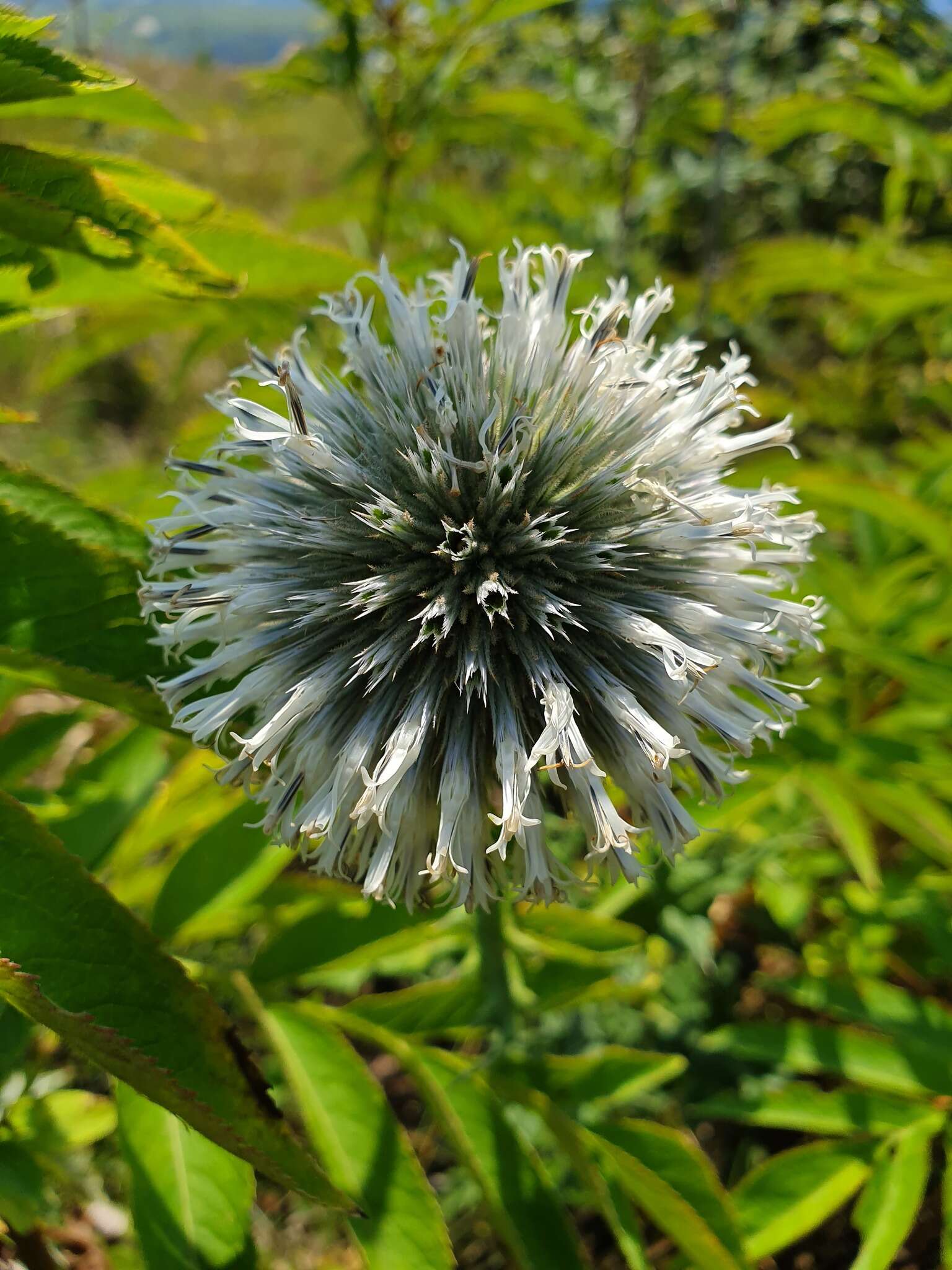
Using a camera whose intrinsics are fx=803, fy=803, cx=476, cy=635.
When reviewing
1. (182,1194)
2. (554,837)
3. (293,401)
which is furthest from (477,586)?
(182,1194)

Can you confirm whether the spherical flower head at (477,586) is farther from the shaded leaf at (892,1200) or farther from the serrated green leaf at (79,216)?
the shaded leaf at (892,1200)

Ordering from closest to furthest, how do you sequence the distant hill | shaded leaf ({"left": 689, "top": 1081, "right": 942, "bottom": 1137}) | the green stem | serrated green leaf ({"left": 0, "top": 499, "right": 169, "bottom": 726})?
serrated green leaf ({"left": 0, "top": 499, "right": 169, "bottom": 726})
the green stem
shaded leaf ({"left": 689, "top": 1081, "right": 942, "bottom": 1137})
the distant hill

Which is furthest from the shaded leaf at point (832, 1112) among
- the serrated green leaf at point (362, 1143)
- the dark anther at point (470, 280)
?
the dark anther at point (470, 280)

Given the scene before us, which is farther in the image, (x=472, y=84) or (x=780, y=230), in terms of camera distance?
(x=780, y=230)

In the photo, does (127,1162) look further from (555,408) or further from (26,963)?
(555,408)

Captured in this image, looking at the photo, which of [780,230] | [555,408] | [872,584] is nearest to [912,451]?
[872,584]

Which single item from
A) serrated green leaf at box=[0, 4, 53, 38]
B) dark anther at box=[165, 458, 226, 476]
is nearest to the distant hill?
serrated green leaf at box=[0, 4, 53, 38]

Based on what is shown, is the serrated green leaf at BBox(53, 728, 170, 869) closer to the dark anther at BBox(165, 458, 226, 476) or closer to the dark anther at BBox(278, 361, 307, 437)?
the dark anther at BBox(165, 458, 226, 476)
